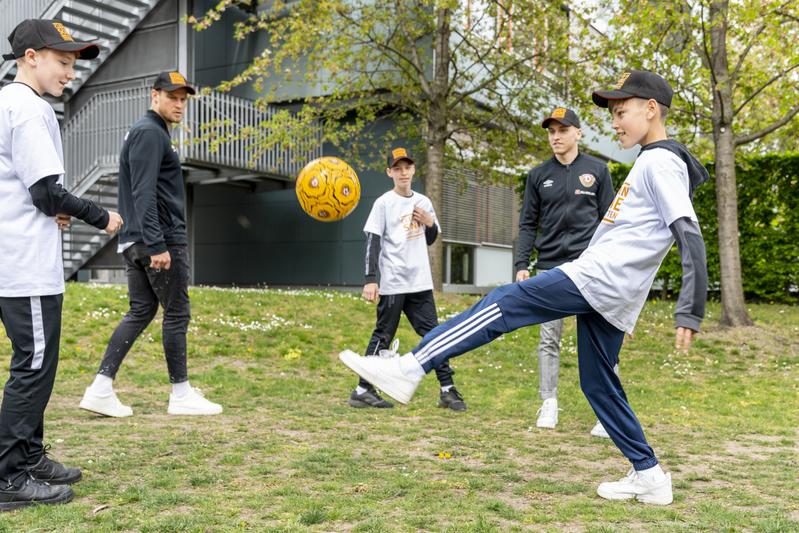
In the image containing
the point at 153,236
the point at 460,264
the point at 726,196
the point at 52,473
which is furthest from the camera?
the point at 460,264

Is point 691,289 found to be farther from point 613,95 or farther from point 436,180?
point 436,180

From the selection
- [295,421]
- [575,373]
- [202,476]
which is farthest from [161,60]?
[202,476]

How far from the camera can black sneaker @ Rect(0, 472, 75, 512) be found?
11.9 feet

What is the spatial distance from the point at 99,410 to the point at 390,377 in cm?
316

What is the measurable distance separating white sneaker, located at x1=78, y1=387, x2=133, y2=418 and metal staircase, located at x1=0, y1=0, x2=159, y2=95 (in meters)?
14.1

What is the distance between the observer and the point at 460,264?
65.0 ft

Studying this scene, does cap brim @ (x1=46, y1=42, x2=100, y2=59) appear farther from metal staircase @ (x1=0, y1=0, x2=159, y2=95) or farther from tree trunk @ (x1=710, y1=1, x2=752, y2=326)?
metal staircase @ (x1=0, y1=0, x2=159, y2=95)

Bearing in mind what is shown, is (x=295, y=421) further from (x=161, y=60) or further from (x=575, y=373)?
(x=161, y=60)

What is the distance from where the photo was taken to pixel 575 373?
9352 mm

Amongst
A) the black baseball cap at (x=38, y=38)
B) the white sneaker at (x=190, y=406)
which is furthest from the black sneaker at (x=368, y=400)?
the black baseball cap at (x=38, y=38)

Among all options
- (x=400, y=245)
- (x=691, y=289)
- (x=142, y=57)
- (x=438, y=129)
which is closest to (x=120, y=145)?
(x=142, y=57)

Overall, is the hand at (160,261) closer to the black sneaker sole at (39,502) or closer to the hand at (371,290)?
the hand at (371,290)

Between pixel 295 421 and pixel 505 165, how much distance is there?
11.6m

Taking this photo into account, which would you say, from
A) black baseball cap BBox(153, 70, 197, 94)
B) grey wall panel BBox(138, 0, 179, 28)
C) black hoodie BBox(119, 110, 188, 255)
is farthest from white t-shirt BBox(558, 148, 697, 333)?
grey wall panel BBox(138, 0, 179, 28)
